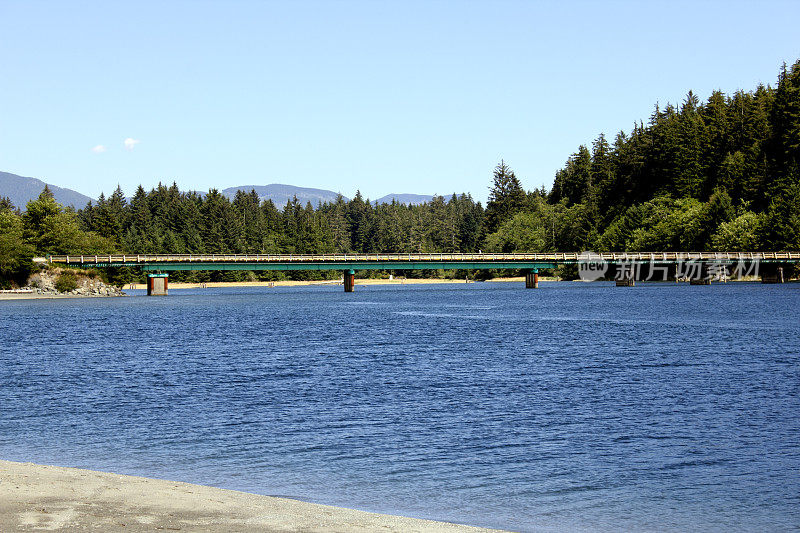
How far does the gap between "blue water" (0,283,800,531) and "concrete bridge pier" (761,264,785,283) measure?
372 ft

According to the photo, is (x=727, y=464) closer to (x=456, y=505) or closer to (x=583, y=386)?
(x=456, y=505)

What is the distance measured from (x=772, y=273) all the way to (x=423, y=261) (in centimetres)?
7202

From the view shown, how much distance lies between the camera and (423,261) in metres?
163

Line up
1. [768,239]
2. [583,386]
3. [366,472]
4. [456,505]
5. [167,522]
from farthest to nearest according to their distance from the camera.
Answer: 1. [768,239]
2. [583,386]
3. [366,472]
4. [456,505]
5. [167,522]

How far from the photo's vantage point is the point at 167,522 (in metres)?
14.3

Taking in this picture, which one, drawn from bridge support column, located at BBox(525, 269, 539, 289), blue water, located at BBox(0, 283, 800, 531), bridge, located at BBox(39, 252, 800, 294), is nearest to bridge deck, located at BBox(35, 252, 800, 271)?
bridge, located at BBox(39, 252, 800, 294)

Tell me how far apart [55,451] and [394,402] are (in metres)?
13.7

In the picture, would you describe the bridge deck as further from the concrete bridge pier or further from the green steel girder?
the concrete bridge pier

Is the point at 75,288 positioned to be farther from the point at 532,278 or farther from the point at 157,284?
the point at 532,278

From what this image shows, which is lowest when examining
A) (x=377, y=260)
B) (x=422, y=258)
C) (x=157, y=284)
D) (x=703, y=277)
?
(x=157, y=284)

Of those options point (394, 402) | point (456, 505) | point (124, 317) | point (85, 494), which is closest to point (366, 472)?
point (456, 505)

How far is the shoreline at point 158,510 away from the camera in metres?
14.0

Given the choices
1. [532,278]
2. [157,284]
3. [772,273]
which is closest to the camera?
[157,284]

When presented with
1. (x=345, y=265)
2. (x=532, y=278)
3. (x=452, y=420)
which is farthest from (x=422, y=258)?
(x=452, y=420)
